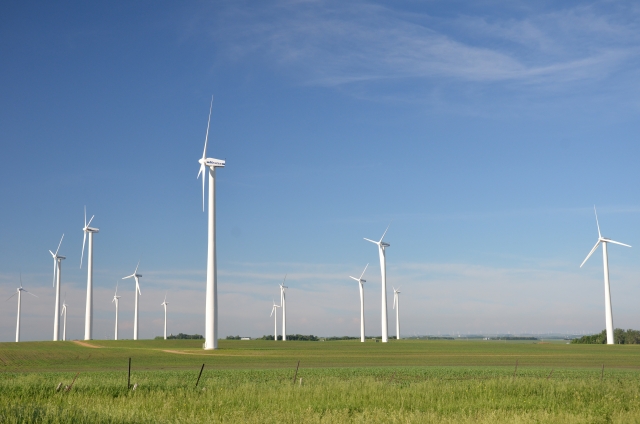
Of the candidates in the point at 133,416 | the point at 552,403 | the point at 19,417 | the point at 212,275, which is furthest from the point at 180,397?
the point at 212,275

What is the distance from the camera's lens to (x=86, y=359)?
246 ft

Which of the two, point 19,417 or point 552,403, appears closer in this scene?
point 19,417

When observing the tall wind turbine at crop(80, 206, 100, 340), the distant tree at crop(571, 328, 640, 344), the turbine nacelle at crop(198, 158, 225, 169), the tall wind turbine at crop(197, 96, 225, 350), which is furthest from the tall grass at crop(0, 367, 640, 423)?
the distant tree at crop(571, 328, 640, 344)

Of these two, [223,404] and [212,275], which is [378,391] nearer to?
[223,404]

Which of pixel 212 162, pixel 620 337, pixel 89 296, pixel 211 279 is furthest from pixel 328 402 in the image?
pixel 620 337

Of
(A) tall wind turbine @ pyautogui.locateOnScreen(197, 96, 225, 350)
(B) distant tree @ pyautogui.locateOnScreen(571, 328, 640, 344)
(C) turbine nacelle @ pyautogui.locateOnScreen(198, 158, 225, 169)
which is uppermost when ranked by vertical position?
(C) turbine nacelle @ pyautogui.locateOnScreen(198, 158, 225, 169)

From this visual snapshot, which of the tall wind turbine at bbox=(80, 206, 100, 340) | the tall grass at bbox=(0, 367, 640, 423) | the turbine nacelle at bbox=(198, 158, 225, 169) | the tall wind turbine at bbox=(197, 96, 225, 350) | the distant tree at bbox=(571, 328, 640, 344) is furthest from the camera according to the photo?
the distant tree at bbox=(571, 328, 640, 344)

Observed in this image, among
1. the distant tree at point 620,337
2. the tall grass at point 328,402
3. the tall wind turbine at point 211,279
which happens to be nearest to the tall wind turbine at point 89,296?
the tall wind turbine at point 211,279

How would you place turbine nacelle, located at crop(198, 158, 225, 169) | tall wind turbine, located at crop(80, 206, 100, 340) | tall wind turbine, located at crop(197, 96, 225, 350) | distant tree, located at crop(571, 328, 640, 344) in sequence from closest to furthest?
1. tall wind turbine, located at crop(197, 96, 225, 350)
2. turbine nacelle, located at crop(198, 158, 225, 169)
3. tall wind turbine, located at crop(80, 206, 100, 340)
4. distant tree, located at crop(571, 328, 640, 344)

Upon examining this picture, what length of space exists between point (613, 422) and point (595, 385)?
9.69 m

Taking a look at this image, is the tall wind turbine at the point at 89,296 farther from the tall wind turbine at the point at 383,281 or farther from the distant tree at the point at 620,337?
the distant tree at the point at 620,337

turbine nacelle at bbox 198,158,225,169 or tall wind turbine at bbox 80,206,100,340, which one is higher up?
turbine nacelle at bbox 198,158,225,169

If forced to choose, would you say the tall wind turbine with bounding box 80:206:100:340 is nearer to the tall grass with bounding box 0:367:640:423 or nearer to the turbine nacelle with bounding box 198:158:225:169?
the turbine nacelle with bounding box 198:158:225:169

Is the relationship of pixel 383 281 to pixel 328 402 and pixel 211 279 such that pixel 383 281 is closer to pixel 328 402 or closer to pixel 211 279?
pixel 211 279
